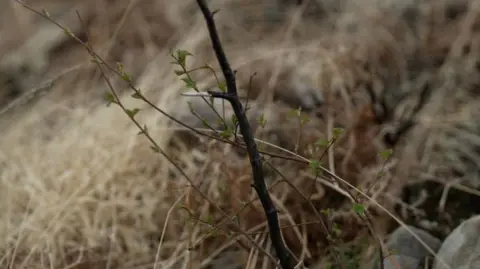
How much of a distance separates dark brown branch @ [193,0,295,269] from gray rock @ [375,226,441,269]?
276 mm

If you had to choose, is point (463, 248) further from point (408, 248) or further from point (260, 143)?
point (260, 143)

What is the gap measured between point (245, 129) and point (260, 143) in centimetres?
41

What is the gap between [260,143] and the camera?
130 cm

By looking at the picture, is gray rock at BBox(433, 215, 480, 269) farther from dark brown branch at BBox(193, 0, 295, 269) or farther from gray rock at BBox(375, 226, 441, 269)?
dark brown branch at BBox(193, 0, 295, 269)

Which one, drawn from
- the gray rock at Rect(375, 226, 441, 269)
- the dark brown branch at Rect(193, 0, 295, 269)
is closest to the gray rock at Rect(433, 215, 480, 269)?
the gray rock at Rect(375, 226, 441, 269)

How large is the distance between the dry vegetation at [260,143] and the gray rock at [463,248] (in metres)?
0.13

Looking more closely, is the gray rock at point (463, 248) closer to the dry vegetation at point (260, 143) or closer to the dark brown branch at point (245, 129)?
the dry vegetation at point (260, 143)

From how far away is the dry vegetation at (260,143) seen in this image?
134cm

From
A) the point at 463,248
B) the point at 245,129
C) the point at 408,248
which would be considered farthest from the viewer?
the point at 408,248

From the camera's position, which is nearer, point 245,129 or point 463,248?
point 245,129

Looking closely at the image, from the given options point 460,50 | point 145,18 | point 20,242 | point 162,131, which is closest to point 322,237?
point 162,131

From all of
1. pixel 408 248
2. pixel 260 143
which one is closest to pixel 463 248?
pixel 408 248

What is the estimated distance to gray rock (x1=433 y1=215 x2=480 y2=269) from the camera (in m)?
1.08

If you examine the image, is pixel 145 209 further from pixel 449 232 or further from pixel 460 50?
pixel 460 50
